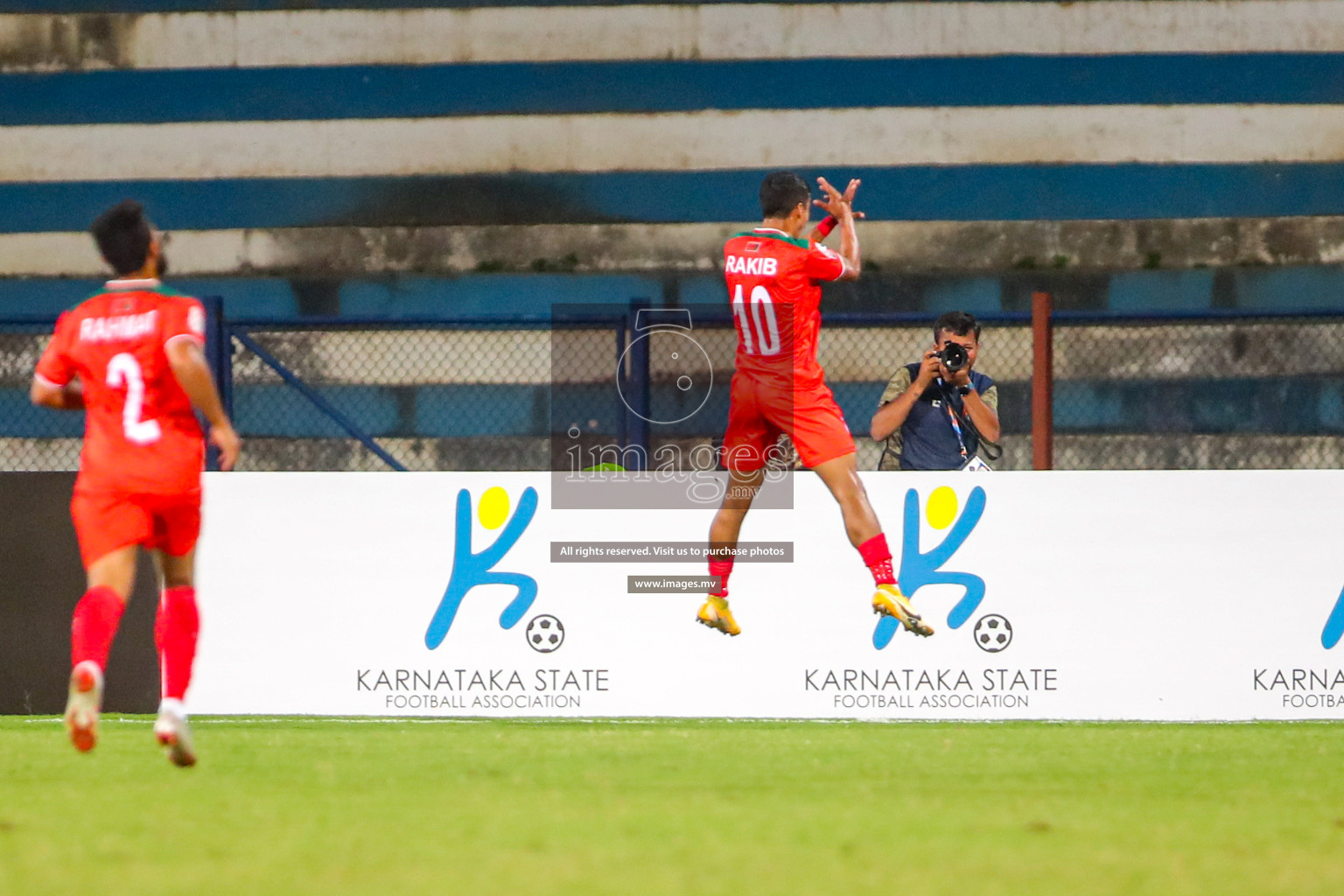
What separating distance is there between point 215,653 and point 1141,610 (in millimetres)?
4877

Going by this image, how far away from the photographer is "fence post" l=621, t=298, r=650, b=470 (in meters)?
9.77

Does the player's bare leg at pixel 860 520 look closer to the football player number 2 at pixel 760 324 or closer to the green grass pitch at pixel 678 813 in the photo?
the football player number 2 at pixel 760 324

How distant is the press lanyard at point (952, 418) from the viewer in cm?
945

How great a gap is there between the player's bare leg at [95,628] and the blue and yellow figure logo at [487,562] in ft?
9.60

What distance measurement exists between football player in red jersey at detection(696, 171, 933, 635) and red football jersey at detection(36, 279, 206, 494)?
2.99 meters

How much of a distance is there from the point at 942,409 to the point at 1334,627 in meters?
2.30

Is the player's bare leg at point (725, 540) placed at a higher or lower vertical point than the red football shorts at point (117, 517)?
lower

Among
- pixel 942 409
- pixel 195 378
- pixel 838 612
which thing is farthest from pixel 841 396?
pixel 195 378

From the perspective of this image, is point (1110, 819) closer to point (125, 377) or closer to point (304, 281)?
point (125, 377)

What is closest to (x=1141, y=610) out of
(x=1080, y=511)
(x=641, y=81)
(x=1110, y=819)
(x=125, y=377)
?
(x=1080, y=511)

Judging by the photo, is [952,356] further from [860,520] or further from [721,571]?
[721,571]

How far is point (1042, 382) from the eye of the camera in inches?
382

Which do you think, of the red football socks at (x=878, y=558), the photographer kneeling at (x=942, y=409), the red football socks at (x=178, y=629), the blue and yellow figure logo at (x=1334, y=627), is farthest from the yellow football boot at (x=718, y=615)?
the red football socks at (x=178, y=629)

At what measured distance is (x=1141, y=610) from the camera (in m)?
9.04
